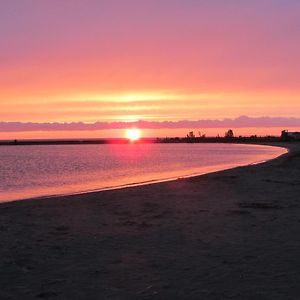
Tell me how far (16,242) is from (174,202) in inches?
323

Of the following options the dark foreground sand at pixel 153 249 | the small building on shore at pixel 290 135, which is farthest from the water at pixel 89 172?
the small building on shore at pixel 290 135

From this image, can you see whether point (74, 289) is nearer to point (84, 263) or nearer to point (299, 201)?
point (84, 263)

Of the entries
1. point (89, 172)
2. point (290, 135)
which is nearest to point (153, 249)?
point (89, 172)

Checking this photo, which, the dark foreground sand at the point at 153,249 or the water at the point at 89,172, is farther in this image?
the water at the point at 89,172

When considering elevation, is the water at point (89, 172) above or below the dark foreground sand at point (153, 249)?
below

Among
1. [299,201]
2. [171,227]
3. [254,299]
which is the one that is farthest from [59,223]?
[299,201]

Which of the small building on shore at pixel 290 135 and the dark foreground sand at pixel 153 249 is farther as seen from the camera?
the small building on shore at pixel 290 135

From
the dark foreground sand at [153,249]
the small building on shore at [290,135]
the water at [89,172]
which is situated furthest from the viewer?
the small building on shore at [290,135]

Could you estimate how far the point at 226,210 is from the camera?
1584 cm

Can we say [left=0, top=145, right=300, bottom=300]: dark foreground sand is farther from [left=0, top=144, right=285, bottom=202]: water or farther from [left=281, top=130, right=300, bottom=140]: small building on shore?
[left=281, top=130, right=300, bottom=140]: small building on shore

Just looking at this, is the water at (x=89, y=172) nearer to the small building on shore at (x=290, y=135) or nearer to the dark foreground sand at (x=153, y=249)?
the dark foreground sand at (x=153, y=249)

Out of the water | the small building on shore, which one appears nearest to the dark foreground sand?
the water

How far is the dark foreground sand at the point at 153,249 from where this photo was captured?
25.1 ft

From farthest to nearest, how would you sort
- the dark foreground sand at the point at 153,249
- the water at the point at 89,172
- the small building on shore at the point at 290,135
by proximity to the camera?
the small building on shore at the point at 290,135 → the water at the point at 89,172 → the dark foreground sand at the point at 153,249
